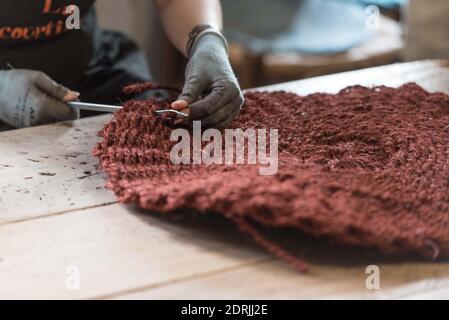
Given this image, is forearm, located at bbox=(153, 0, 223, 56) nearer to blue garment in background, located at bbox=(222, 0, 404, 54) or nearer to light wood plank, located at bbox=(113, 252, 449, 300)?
light wood plank, located at bbox=(113, 252, 449, 300)

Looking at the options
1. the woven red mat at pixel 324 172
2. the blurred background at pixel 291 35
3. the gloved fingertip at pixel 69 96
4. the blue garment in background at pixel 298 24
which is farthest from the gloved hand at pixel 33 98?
the blue garment in background at pixel 298 24

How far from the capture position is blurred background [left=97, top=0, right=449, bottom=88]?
1725mm

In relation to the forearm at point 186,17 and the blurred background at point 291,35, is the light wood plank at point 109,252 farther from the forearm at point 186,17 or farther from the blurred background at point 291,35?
the blurred background at point 291,35

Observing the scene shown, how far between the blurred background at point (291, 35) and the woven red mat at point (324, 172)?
2.16ft

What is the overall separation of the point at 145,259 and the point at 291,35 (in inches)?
55.8

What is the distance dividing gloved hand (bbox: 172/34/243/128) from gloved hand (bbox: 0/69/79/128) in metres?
0.18

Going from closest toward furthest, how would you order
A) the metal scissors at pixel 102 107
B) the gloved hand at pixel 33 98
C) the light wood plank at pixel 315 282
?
the light wood plank at pixel 315 282 < the metal scissors at pixel 102 107 < the gloved hand at pixel 33 98

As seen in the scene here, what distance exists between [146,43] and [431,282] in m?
1.49

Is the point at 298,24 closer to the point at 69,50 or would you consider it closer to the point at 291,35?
the point at 291,35

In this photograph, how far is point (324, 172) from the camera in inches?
25.4

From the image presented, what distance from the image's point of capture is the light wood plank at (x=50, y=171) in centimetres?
68

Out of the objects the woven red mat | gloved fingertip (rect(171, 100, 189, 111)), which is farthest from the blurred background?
gloved fingertip (rect(171, 100, 189, 111))

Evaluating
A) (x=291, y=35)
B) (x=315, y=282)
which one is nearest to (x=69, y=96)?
(x=315, y=282)

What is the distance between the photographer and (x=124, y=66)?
1158mm
